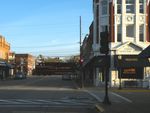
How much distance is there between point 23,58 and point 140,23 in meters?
132

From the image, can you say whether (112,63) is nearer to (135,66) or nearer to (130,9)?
(135,66)

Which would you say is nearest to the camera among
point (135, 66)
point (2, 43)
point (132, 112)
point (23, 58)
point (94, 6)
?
point (132, 112)

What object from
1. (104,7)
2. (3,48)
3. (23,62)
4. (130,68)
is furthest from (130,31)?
(23,62)

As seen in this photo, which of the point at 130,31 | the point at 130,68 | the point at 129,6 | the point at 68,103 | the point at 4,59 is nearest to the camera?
the point at 68,103

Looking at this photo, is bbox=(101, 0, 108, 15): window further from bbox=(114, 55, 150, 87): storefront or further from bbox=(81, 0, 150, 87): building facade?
bbox=(114, 55, 150, 87): storefront

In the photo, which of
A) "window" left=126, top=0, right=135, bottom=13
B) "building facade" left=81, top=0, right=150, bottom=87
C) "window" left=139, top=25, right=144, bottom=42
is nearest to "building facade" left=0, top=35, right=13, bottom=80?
"building facade" left=81, top=0, right=150, bottom=87

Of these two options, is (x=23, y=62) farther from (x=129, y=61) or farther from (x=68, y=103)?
(x=68, y=103)

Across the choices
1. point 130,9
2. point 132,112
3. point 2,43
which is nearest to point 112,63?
point 130,9

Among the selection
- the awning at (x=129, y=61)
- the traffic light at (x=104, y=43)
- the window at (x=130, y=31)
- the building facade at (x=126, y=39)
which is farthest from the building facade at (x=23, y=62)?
the traffic light at (x=104, y=43)

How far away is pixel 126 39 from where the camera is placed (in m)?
59.2

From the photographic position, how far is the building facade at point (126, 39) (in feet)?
191

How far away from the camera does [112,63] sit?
58719 mm

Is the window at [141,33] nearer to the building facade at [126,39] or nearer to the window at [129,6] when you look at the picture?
the building facade at [126,39]

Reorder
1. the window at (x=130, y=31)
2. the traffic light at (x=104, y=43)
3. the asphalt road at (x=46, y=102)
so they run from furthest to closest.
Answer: the window at (x=130, y=31) < the traffic light at (x=104, y=43) < the asphalt road at (x=46, y=102)
